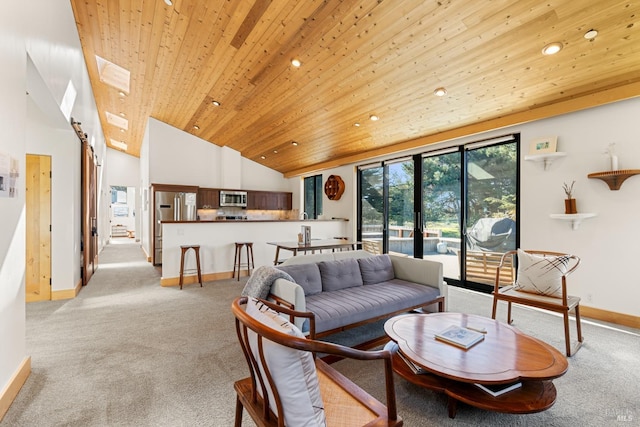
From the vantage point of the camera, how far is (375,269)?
3.66 metres

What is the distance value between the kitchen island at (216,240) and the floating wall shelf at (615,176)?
491 centimetres

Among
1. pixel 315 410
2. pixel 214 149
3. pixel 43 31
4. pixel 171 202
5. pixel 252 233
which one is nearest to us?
pixel 315 410

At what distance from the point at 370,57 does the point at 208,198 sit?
6.28 meters

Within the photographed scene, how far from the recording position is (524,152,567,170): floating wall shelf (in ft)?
12.4

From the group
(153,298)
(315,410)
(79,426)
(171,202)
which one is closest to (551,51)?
(315,410)

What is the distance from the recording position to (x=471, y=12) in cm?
266

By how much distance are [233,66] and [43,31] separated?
2100 mm

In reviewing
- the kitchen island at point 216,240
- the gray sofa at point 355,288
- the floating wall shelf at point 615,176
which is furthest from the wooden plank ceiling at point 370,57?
the gray sofa at point 355,288

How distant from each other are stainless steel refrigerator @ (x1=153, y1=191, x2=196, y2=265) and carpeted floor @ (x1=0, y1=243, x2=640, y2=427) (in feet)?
10.5

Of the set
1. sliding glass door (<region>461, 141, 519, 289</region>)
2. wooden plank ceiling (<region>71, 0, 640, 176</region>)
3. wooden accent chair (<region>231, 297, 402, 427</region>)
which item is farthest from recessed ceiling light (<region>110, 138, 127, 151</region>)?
wooden accent chair (<region>231, 297, 402, 427</region>)

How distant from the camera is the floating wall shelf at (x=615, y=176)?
10.5ft

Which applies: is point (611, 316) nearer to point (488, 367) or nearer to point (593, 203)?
point (593, 203)

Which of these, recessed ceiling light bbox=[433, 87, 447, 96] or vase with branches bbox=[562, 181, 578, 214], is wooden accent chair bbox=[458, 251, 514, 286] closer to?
vase with branches bbox=[562, 181, 578, 214]

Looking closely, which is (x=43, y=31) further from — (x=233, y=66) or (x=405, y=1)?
(x=405, y=1)
